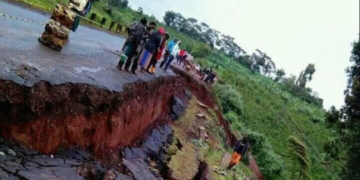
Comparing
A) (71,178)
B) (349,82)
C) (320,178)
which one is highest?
(349,82)

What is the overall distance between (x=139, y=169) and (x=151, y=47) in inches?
172

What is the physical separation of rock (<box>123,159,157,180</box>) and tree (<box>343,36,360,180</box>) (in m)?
8.41

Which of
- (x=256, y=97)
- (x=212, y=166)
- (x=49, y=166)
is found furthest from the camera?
(x=256, y=97)

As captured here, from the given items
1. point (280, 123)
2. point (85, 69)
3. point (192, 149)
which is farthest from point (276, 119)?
point (85, 69)

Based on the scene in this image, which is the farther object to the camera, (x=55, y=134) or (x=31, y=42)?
(x=31, y=42)

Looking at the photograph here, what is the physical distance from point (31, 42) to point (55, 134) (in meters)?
4.05

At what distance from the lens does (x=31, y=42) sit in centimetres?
1013

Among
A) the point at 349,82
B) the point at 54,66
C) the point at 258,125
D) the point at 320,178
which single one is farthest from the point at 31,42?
the point at 258,125

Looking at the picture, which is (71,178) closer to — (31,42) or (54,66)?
(54,66)

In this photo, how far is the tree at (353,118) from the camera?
1526cm

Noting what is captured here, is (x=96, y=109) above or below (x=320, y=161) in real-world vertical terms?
above

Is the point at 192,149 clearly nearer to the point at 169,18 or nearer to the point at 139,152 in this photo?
the point at 139,152

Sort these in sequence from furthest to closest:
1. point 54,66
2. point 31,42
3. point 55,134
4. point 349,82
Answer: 1. point 349,82
2. point 31,42
3. point 54,66
4. point 55,134

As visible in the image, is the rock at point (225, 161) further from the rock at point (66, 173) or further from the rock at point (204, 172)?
the rock at point (66, 173)
